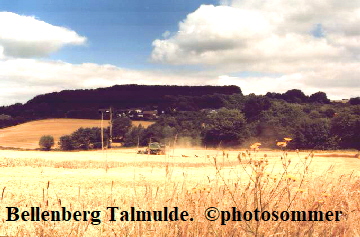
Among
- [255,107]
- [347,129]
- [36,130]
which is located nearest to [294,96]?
[255,107]

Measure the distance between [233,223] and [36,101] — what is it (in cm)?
13489

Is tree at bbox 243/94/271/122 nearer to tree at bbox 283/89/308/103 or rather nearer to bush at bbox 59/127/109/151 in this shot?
bush at bbox 59/127/109/151

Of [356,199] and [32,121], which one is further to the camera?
[32,121]

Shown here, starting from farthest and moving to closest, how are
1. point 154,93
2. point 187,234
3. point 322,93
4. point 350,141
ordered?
point 322,93
point 154,93
point 350,141
point 187,234

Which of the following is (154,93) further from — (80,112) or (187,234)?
(187,234)

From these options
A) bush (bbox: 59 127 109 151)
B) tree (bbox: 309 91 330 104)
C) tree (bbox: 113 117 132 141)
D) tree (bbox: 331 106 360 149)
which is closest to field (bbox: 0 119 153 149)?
bush (bbox: 59 127 109 151)

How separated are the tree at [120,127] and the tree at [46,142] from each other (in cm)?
1529

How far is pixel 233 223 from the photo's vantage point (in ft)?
17.7

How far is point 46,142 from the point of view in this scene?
83.9 m

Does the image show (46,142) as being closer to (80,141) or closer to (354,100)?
(80,141)

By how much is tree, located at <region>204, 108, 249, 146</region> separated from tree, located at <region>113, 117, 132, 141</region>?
21.0 metres

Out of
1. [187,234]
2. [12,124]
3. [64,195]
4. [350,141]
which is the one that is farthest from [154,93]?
[187,234]

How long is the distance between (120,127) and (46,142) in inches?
701

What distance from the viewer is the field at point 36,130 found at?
84688 millimetres
